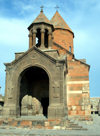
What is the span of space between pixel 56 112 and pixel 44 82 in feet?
14.2

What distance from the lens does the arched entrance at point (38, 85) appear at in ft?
47.4

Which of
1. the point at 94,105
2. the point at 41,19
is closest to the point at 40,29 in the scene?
the point at 41,19

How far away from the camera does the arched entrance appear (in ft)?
47.4

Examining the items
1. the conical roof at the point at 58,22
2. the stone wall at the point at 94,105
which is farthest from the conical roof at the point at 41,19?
the stone wall at the point at 94,105

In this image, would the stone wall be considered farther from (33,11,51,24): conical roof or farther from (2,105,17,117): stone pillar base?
(2,105,17,117): stone pillar base

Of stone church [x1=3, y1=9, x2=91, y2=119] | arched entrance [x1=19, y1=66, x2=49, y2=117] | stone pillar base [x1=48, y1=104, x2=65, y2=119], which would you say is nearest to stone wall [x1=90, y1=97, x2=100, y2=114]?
stone church [x1=3, y1=9, x2=91, y2=119]

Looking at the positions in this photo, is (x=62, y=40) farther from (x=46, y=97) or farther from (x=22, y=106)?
(x=22, y=106)

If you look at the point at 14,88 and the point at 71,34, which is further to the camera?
the point at 71,34

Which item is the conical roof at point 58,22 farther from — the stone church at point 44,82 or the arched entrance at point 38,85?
the arched entrance at point 38,85

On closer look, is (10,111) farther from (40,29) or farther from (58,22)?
(58,22)

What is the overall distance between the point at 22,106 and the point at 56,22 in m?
11.6

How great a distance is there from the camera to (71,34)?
2112 centimetres

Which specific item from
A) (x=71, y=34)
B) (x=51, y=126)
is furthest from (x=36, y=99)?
(x=71, y=34)

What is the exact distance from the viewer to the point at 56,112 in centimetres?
1108
